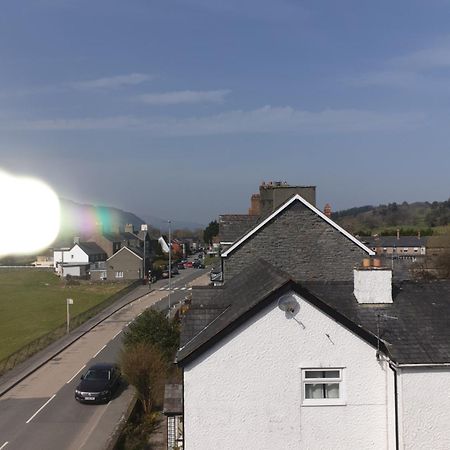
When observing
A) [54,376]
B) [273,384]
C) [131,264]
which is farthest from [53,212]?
[273,384]

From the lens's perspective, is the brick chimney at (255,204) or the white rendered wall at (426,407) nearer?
the white rendered wall at (426,407)

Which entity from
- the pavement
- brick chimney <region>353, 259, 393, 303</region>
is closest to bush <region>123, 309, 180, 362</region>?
the pavement

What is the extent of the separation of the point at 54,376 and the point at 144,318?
6.97 metres

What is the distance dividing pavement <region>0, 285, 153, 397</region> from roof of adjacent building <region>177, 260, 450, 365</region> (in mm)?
17787

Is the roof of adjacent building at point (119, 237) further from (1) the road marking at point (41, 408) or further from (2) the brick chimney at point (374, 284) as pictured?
(2) the brick chimney at point (374, 284)

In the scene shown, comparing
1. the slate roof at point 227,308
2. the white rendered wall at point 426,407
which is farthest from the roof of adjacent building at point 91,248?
the white rendered wall at point 426,407

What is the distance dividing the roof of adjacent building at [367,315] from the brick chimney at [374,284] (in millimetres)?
189

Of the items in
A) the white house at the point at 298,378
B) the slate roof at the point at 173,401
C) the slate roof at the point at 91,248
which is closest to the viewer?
the white house at the point at 298,378

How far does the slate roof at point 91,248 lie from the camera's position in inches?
3676

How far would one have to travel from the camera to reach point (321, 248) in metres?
21.9

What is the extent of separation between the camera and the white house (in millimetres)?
12211

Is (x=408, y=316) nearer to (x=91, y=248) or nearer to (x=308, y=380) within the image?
(x=308, y=380)

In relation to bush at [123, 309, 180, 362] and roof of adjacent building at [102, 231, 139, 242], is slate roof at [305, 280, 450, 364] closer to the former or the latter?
bush at [123, 309, 180, 362]

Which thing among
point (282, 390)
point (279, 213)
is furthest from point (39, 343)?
point (282, 390)
